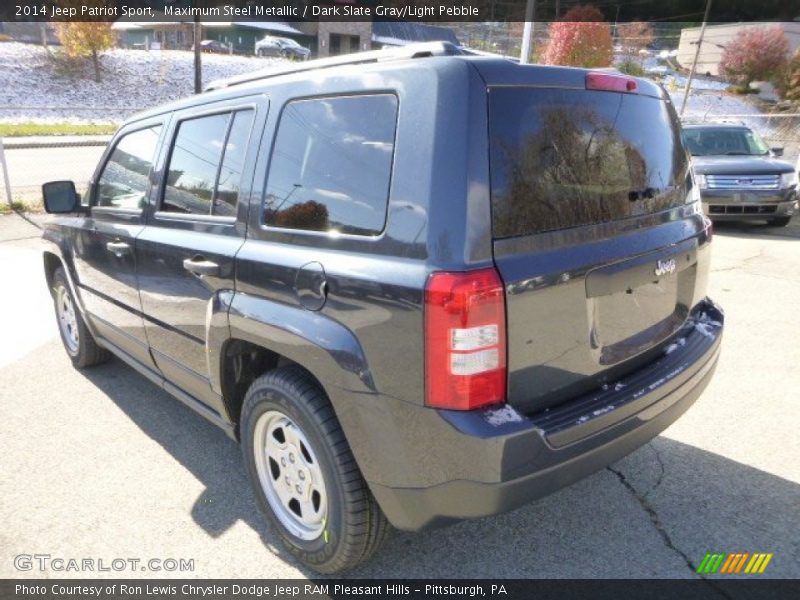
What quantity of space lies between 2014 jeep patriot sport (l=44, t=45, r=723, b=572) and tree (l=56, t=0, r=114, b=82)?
40.6 m

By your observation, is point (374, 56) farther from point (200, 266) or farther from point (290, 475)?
point (290, 475)

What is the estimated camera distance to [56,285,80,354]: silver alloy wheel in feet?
14.3

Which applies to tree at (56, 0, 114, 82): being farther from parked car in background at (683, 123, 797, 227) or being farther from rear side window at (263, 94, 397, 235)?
rear side window at (263, 94, 397, 235)

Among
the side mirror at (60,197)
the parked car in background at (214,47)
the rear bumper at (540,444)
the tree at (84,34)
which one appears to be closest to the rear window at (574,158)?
the rear bumper at (540,444)

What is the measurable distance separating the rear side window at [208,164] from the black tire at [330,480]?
2.73ft

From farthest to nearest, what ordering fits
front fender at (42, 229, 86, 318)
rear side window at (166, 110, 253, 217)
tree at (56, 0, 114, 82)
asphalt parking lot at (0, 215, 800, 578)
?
tree at (56, 0, 114, 82) < front fender at (42, 229, 86, 318) < rear side window at (166, 110, 253, 217) < asphalt parking lot at (0, 215, 800, 578)

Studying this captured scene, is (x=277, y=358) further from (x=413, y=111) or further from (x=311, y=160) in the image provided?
(x=413, y=111)

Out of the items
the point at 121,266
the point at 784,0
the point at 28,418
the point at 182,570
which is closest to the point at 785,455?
the point at 182,570

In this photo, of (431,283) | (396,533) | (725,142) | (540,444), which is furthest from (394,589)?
(725,142)

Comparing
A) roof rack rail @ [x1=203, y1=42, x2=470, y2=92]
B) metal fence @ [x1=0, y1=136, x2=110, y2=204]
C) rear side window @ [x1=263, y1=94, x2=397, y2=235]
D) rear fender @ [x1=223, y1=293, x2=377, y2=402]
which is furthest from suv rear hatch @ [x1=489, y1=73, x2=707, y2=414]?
metal fence @ [x1=0, y1=136, x2=110, y2=204]

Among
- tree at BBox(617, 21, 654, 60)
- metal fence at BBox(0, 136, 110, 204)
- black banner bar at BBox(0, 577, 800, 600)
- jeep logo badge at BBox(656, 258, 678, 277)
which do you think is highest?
tree at BBox(617, 21, 654, 60)

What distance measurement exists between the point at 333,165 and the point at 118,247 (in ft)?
5.76

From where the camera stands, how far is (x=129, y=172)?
3.45m

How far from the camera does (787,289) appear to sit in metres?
6.27
